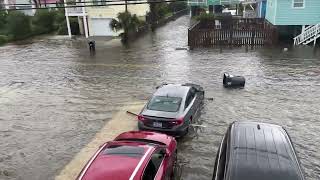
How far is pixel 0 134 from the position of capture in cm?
1112

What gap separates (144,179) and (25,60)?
19.7m

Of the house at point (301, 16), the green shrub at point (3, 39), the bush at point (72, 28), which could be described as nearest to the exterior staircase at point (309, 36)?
the house at point (301, 16)

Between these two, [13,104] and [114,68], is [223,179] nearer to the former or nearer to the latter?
[13,104]

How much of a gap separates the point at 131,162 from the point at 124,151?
1.42 feet

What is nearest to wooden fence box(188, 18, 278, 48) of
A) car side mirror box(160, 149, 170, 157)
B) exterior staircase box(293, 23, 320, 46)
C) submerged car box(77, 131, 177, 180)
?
exterior staircase box(293, 23, 320, 46)

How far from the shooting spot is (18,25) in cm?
3419

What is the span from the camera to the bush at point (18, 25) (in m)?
33.8

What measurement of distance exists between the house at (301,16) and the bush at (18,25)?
24.8 metres

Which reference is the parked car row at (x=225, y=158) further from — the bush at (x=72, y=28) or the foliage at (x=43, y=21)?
the foliage at (x=43, y=21)

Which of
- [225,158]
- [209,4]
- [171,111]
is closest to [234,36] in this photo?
[171,111]

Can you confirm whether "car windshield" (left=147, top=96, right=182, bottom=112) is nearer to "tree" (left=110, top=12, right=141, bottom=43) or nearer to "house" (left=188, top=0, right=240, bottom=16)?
"tree" (left=110, top=12, right=141, bottom=43)

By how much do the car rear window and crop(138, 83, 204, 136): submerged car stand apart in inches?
118

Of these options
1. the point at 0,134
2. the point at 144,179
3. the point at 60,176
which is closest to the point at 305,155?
the point at 144,179

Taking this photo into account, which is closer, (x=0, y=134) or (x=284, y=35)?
(x=0, y=134)
